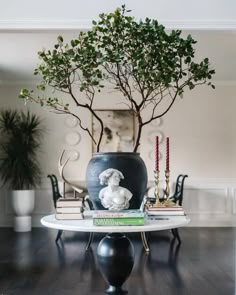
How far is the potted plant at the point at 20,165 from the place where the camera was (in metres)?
7.56

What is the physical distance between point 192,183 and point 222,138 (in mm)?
979

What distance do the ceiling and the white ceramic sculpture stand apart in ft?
10.8

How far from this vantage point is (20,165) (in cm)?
753

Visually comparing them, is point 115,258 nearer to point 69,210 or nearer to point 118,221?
point 69,210

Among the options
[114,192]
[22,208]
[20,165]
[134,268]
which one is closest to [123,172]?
[114,192]

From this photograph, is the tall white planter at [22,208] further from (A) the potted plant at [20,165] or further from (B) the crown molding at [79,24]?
(B) the crown molding at [79,24]

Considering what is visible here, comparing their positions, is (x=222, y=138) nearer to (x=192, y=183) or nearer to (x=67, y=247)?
(x=192, y=183)

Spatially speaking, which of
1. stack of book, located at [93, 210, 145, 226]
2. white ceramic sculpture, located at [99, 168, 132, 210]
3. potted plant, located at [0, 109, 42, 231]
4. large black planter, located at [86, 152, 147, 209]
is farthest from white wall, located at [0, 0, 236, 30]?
potted plant, located at [0, 109, 42, 231]

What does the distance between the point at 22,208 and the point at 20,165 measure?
72 centimetres

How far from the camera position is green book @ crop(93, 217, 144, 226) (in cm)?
232

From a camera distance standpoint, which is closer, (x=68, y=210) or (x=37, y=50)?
(x=68, y=210)

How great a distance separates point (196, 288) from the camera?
12.2 feet

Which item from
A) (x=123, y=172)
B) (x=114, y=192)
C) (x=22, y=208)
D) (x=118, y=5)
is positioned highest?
(x=118, y=5)

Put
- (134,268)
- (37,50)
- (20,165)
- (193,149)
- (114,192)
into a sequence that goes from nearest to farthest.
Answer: (114,192), (134,268), (37,50), (20,165), (193,149)
